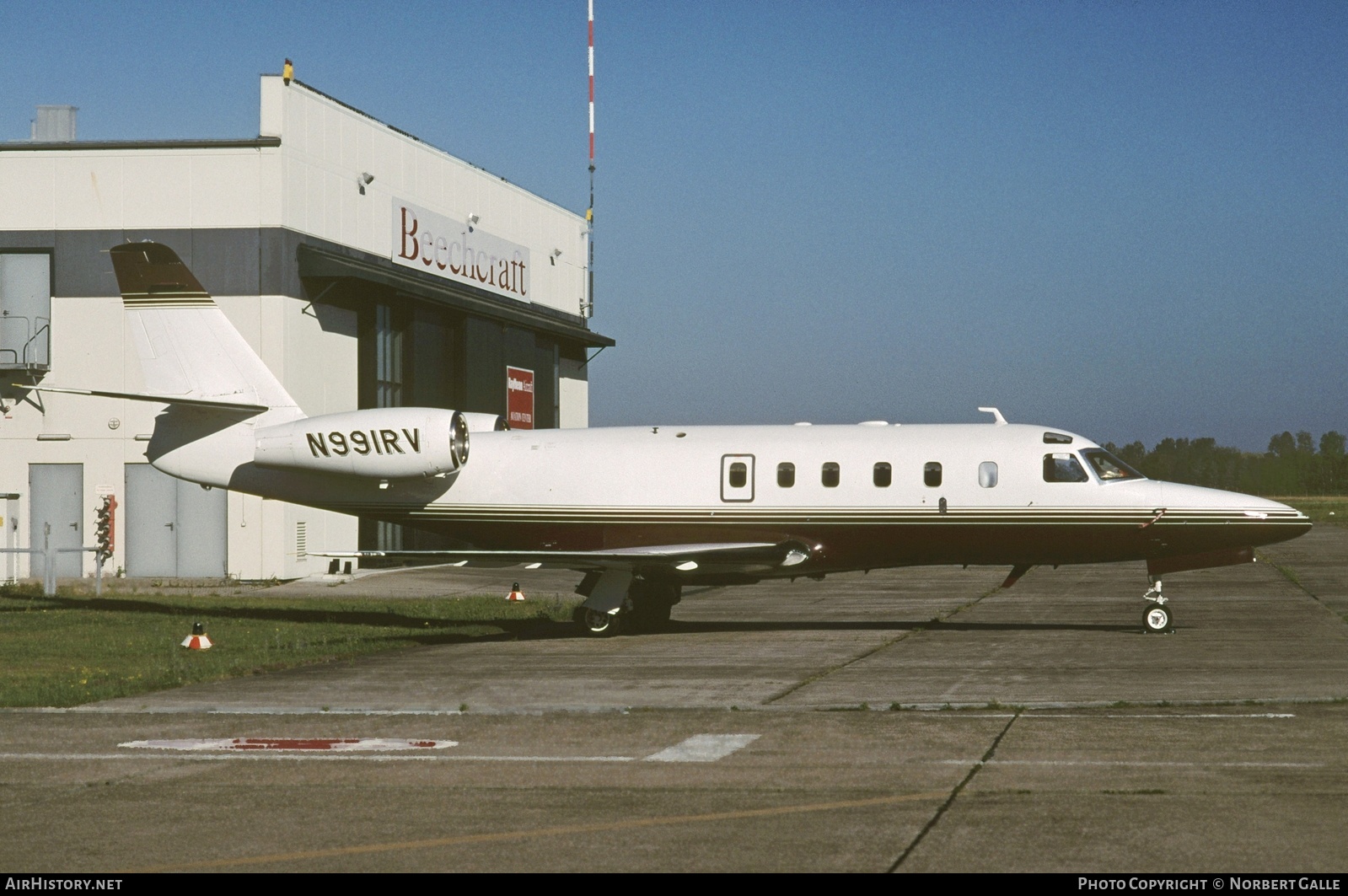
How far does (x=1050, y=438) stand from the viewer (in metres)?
22.6

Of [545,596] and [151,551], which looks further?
[151,551]

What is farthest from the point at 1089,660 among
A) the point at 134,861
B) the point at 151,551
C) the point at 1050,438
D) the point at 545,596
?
the point at 151,551

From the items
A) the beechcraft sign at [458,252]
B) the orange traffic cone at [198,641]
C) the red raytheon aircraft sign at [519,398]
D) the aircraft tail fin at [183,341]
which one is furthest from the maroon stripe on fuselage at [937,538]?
the red raytheon aircraft sign at [519,398]

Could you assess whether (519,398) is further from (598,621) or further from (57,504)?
(598,621)

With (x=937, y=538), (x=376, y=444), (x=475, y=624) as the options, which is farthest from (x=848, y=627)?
(x=376, y=444)

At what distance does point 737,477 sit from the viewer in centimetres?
2319

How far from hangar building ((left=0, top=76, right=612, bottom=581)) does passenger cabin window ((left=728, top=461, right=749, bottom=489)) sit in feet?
49.5

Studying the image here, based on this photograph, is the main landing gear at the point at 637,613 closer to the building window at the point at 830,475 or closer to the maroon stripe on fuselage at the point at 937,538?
the maroon stripe on fuselage at the point at 937,538

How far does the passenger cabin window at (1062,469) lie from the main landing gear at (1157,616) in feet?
6.27

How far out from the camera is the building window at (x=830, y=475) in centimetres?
2273

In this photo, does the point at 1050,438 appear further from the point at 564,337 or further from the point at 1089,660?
the point at 564,337

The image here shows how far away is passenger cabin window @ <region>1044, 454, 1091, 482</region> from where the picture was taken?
73.0ft

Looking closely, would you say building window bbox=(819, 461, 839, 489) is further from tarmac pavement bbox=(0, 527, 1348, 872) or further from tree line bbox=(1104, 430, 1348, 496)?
tree line bbox=(1104, 430, 1348, 496)

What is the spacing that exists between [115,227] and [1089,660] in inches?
1019
